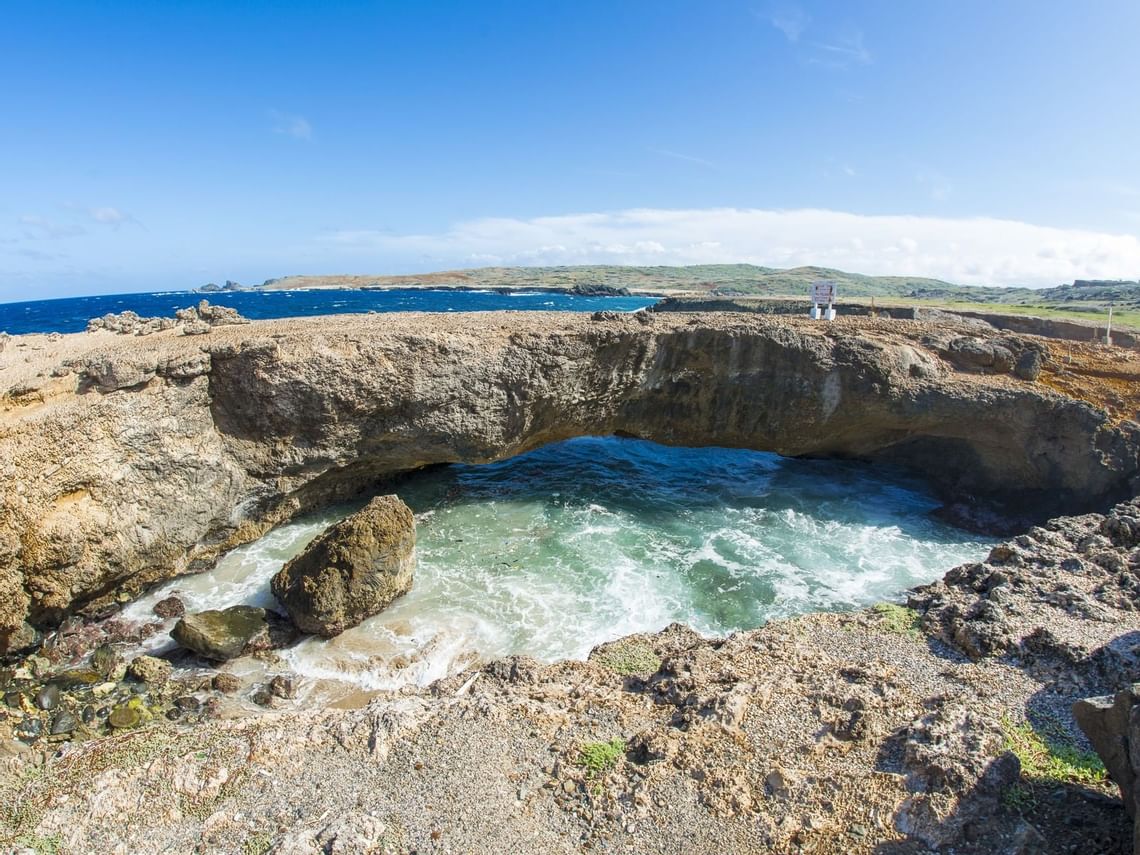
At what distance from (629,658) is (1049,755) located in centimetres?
581

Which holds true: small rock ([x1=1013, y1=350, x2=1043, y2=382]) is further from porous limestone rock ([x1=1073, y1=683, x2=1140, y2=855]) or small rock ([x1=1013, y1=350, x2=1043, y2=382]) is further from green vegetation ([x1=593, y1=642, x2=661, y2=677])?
green vegetation ([x1=593, y1=642, x2=661, y2=677])

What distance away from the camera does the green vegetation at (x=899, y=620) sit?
10499 millimetres

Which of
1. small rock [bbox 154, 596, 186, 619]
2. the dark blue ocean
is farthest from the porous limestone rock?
the dark blue ocean

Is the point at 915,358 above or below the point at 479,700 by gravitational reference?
above

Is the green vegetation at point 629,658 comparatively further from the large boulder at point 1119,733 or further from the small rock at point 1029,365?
the small rock at point 1029,365

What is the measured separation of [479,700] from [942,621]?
328 inches

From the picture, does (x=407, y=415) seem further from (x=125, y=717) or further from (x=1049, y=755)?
(x=1049, y=755)

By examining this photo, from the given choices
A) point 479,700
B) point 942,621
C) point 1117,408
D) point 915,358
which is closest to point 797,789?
point 479,700

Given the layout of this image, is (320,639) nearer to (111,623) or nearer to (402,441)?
(111,623)

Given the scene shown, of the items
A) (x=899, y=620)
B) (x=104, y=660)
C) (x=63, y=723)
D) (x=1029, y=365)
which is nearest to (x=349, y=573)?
(x=104, y=660)

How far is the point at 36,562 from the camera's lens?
1218cm

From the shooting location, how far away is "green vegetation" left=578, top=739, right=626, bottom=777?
748cm

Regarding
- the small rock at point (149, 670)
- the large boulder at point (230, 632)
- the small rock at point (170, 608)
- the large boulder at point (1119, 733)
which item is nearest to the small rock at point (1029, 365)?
the large boulder at point (1119, 733)

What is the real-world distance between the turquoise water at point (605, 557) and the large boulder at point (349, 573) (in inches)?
16.9
